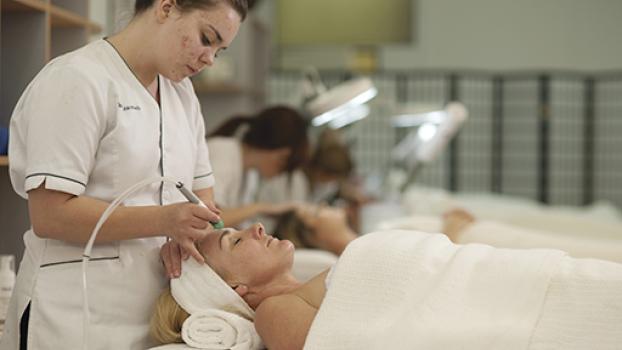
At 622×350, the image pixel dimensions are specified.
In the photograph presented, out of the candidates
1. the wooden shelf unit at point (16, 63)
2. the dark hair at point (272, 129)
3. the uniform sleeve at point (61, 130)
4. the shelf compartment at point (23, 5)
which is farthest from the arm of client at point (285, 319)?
the dark hair at point (272, 129)

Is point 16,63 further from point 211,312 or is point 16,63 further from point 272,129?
point 272,129

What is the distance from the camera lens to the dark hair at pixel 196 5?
5.51 ft

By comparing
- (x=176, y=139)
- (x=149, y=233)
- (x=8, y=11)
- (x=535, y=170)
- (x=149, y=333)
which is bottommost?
(x=535, y=170)

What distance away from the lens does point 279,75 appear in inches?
236

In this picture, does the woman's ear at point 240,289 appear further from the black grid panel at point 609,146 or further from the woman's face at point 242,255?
the black grid panel at point 609,146

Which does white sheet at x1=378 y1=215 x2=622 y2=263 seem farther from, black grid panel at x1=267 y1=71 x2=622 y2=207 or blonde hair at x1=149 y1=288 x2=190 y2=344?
black grid panel at x1=267 y1=71 x2=622 y2=207

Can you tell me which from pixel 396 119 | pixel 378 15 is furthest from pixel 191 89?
pixel 378 15

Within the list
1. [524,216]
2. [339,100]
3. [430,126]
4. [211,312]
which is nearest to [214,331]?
[211,312]

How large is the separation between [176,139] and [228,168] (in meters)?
1.40

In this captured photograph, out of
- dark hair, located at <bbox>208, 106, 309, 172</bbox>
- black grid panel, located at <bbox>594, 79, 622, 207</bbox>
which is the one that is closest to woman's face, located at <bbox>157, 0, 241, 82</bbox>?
dark hair, located at <bbox>208, 106, 309, 172</bbox>

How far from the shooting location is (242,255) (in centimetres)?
191

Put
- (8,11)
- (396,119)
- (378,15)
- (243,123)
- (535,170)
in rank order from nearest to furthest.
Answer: (8,11)
(243,123)
(396,119)
(378,15)
(535,170)

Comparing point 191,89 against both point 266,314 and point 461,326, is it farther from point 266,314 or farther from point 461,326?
point 461,326

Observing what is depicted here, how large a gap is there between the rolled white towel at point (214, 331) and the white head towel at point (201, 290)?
4 cm
